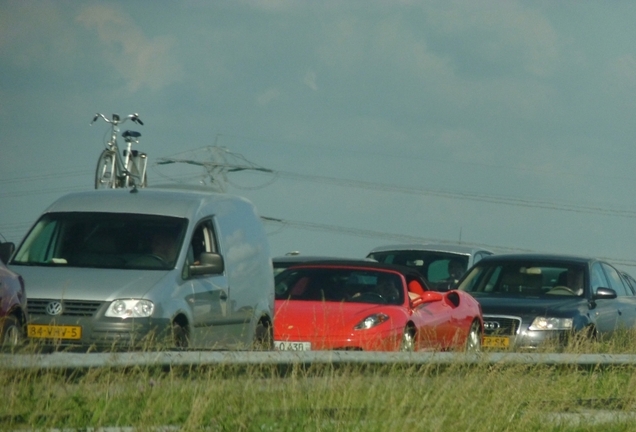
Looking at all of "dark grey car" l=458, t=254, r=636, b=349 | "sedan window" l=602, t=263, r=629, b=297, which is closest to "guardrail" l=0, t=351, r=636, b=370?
"dark grey car" l=458, t=254, r=636, b=349

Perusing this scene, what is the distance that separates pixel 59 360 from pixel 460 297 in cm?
1031

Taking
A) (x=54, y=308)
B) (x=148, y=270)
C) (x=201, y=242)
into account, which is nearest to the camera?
(x=54, y=308)

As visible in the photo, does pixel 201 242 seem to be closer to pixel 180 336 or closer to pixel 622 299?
pixel 180 336

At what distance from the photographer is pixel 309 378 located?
8602 millimetres

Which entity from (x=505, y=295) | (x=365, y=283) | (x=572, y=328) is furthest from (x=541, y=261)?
(x=365, y=283)

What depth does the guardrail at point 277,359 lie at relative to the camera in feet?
22.8

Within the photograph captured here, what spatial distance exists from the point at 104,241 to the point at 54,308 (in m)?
1.30

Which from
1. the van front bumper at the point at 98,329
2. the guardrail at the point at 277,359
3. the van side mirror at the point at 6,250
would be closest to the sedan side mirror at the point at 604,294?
the guardrail at the point at 277,359

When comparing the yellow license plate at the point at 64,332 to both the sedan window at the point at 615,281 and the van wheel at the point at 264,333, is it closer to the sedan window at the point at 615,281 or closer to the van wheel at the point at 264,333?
the van wheel at the point at 264,333

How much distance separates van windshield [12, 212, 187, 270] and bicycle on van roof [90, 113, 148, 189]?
44.3ft

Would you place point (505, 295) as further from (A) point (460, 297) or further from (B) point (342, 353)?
(B) point (342, 353)

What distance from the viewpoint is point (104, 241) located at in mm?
13523

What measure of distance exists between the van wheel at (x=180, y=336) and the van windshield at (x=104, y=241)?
0.67 meters

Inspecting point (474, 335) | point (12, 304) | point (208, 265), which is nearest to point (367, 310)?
point (208, 265)
